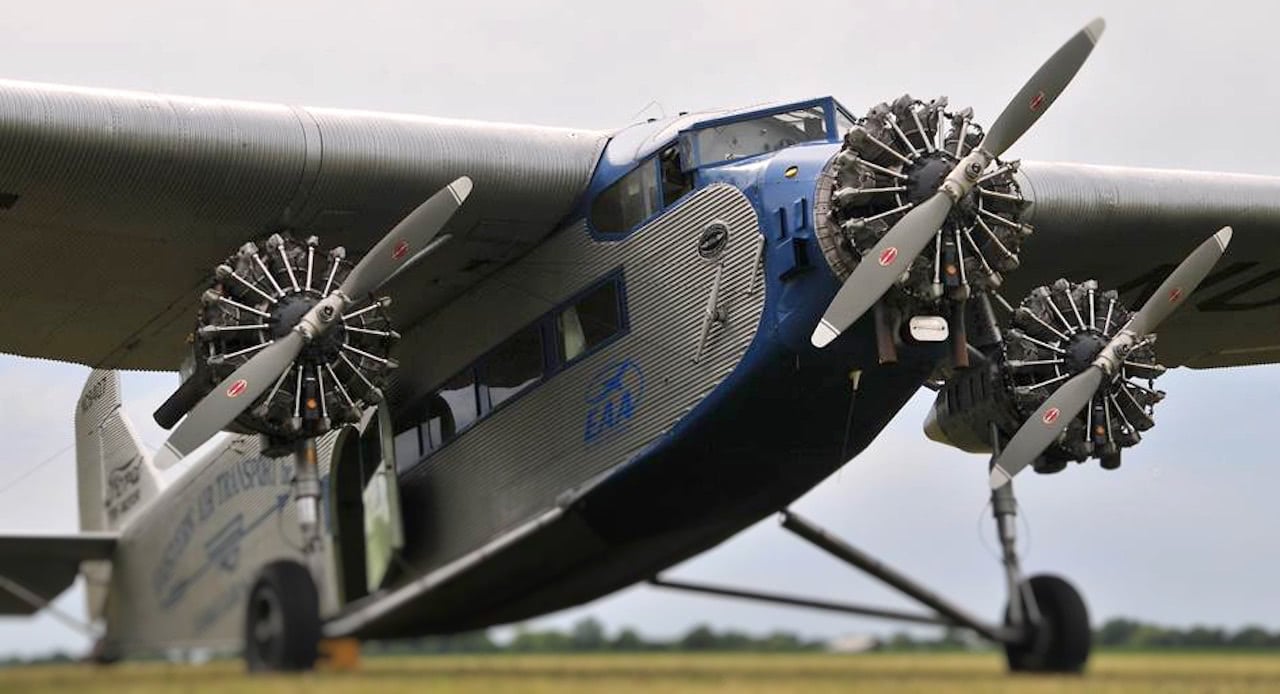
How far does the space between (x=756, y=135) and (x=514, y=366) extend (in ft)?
8.98

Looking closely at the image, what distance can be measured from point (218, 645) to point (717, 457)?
237 inches

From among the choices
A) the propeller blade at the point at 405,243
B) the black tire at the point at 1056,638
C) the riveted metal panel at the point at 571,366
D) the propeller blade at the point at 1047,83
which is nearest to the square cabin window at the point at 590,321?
the riveted metal panel at the point at 571,366

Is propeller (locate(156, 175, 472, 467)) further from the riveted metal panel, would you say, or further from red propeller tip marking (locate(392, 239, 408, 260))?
the riveted metal panel

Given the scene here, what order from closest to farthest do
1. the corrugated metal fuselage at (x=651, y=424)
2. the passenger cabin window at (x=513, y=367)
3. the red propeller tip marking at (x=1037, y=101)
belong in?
the corrugated metal fuselage at (x=651, y=424), the red propeller tip marking at (x=1037, y=101), the passenger cabin window at (x=513, y=367)

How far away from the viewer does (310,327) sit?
11.8 metres

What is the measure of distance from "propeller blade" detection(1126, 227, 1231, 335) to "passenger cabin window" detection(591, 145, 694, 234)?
12.0 ft

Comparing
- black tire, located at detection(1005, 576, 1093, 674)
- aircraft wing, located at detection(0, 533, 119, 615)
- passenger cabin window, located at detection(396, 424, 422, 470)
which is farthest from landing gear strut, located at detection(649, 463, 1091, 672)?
aircraft wing, located at detection(0, 533, 119, 615)

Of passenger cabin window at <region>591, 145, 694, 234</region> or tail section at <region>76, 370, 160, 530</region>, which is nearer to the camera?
passenger cabin window at <region>591, 145, 694, 234</region>

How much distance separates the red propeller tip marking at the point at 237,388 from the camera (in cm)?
1161

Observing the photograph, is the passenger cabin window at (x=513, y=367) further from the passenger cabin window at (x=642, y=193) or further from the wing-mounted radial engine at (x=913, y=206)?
the wing-mounted radial engine at (x=913, y=206)

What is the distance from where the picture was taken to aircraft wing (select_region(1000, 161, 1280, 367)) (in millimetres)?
14688

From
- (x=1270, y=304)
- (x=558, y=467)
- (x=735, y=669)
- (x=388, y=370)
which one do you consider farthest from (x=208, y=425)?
(x=1270, y=304)

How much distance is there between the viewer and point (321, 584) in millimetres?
14188

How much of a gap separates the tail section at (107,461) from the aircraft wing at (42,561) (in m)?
0.55
